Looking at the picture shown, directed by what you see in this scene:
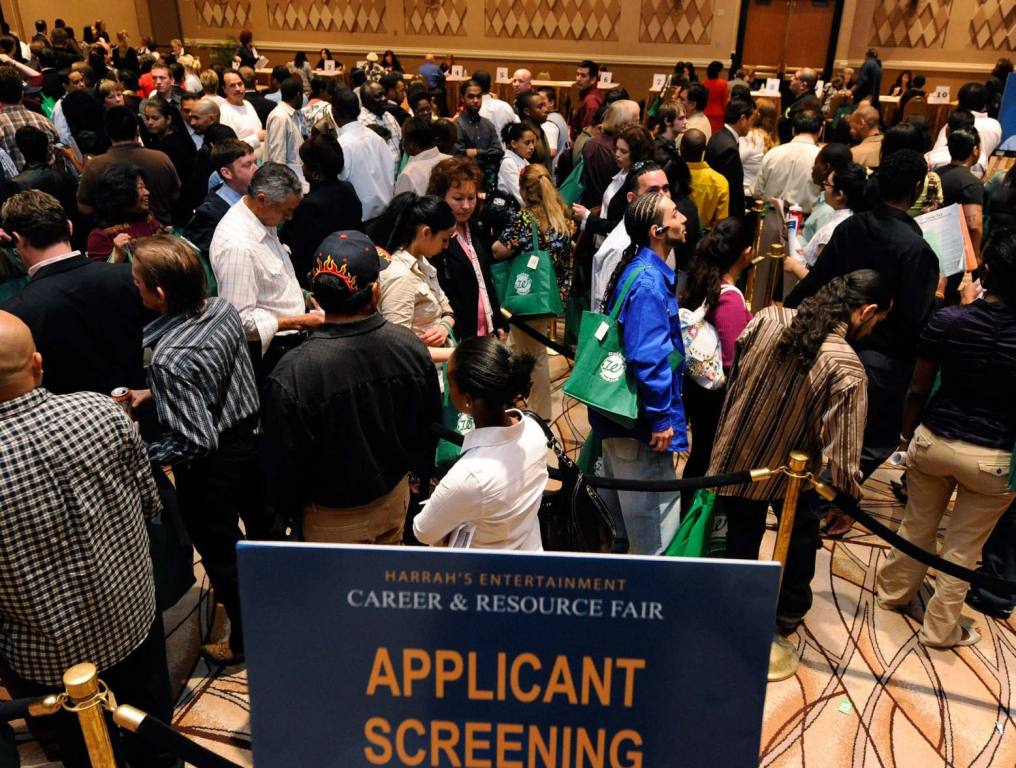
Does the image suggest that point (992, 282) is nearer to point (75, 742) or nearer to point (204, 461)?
point (204, 461)

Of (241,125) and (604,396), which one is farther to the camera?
(241,125)

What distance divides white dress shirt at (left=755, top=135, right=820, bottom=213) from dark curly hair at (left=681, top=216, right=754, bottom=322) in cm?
310

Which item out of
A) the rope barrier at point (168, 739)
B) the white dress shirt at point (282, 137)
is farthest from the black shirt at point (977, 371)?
the white dress shirt at point (282, 137)

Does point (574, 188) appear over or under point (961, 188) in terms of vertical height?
under

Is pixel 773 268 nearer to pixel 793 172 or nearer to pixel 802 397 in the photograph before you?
pixel 793 172

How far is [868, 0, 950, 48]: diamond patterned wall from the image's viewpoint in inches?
583

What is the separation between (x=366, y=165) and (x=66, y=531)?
14.3ft

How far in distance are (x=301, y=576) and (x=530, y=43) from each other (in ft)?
54.4

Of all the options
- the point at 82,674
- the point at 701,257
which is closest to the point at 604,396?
the point at 701,257

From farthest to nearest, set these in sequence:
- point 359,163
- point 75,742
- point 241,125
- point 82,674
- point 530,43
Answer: point 530,43 → point 241,125 → point 359,163 → point 75,742 → point 82,674

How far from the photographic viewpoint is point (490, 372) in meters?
2.20

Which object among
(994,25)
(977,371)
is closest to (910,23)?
(994,25)

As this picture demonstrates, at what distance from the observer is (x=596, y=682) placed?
143 centimetres

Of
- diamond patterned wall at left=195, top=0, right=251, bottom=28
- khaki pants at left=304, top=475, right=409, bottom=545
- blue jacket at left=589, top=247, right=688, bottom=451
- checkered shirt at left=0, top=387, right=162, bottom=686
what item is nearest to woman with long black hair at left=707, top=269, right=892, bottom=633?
blue jacket at left=589, top=247, right=688, bottom=451
